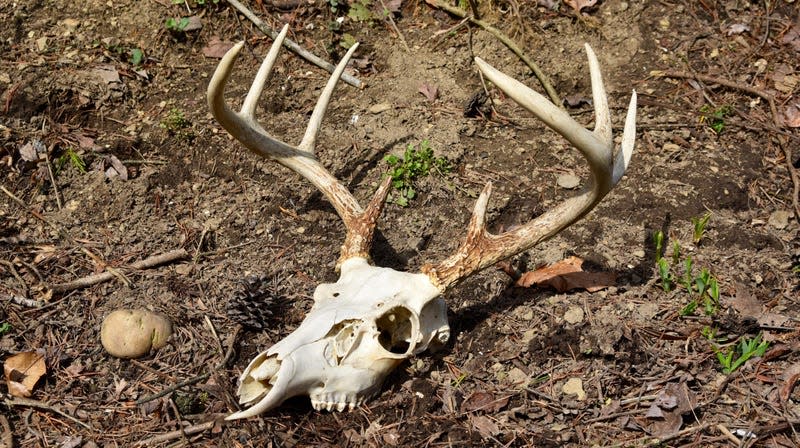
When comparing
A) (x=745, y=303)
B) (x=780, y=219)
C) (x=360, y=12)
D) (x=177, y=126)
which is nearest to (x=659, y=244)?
(x=745, y=303)

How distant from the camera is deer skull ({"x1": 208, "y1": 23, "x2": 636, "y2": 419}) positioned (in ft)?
10.4

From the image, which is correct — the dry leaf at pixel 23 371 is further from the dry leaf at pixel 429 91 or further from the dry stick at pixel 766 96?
the dry stick at pixel 766 96

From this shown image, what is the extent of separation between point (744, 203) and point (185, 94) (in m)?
3.36

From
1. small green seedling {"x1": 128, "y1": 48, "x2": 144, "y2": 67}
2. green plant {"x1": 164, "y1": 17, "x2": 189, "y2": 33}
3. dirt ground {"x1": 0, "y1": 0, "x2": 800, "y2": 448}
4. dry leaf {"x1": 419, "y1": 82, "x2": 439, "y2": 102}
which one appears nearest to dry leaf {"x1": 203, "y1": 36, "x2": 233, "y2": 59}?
dirt ground {"x1": 0, "y1": 0, "x2": 800, "y2": 448}

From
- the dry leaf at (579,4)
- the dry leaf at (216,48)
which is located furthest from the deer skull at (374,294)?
the dry leaf at (579,4)

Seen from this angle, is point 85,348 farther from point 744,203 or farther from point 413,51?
point 744,203

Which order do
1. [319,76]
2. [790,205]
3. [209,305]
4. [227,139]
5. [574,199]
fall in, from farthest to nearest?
[319,76] < [227,139] < [790,205] < [209,305] < [574,199]

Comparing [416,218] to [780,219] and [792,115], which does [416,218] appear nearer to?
[780,219]

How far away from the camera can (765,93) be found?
497 cm

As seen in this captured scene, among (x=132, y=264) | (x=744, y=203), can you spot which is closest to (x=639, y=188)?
(x=744, y=203)

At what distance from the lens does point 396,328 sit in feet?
11.7

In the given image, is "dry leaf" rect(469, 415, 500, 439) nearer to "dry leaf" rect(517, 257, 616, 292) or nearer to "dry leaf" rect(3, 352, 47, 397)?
"dry leaf" rect(517, 257, 616, 292)

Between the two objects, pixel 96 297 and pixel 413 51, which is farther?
pixel 413 51

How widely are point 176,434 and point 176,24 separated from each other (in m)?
2.98
